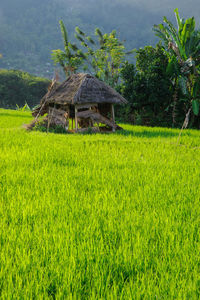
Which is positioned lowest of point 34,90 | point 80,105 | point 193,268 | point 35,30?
point 193,268

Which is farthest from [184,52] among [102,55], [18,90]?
[18,90]

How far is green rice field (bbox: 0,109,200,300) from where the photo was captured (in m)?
1.20

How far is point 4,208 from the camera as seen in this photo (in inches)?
85.1

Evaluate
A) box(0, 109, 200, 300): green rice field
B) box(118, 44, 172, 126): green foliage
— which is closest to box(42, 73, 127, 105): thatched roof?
box(118, 44, 172, 126): green foliage

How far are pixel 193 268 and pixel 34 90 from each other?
114 ft

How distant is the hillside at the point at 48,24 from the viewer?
10831cm

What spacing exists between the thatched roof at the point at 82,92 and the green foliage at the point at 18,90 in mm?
22319

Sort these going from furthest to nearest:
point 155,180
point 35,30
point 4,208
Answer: point 35,30
point 155,180
point 4,208

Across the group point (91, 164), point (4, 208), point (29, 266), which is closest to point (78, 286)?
point (29, 266)

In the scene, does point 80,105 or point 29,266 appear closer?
point 29,266

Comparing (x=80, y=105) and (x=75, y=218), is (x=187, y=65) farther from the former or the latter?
(x=75, y=218)

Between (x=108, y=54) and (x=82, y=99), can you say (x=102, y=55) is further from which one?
(x=82, y=99)

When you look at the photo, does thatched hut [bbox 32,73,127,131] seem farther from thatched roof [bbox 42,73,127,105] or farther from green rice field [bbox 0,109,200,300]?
green rice field [bbox 0,109,200,300]

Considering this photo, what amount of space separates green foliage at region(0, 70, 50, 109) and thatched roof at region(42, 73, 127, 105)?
22319mm
